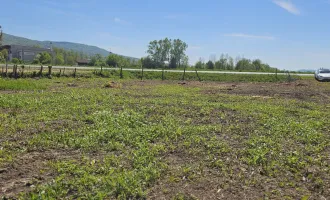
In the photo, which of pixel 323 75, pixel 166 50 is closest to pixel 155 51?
pixel 166 50

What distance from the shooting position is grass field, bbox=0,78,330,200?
4020mm

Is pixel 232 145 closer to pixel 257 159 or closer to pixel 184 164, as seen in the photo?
pixel 257 159

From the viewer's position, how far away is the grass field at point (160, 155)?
4.02m

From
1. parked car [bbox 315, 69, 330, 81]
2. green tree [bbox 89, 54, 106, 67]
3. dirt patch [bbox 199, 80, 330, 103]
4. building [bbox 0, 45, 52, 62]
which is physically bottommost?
dirt patch [bbox 199, 80, 330, 103]

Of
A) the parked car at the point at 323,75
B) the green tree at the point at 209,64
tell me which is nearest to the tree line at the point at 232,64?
the green tree at the point at 209,64

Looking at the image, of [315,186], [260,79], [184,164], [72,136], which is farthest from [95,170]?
[260,79]

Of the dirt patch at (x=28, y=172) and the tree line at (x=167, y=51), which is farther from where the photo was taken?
the tree line at (x=167, y=51)

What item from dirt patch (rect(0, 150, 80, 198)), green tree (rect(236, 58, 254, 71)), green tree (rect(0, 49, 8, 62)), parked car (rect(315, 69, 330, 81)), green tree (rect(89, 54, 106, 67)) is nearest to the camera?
dirt patch (rect(0, 150, 80, 198))

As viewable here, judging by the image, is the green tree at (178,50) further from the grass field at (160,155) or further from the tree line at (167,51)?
the grass field at (160,155)

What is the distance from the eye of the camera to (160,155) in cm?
535

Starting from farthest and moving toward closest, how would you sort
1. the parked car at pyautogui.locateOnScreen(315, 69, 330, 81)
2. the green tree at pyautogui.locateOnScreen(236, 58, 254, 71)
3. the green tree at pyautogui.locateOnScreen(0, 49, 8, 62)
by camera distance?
the green tree at pyautogui.locateOnScreen(236, 58, 254, 71)
the parked car at pyautogui.locateOnScreen(315, 69, 330, 81)
the green tree at pyautogui.locateOnScreen(0, 49, 8, 62)

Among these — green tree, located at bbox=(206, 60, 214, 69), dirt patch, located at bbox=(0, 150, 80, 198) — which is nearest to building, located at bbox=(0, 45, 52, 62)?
green tree, located at bbox=(206, 60, 214, 69)

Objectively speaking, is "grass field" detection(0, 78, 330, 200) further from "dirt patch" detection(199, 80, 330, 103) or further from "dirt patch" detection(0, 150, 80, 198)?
"dirt patch" detection(199, 80, 330, 103)

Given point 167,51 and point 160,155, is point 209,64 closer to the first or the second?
point 167,51
